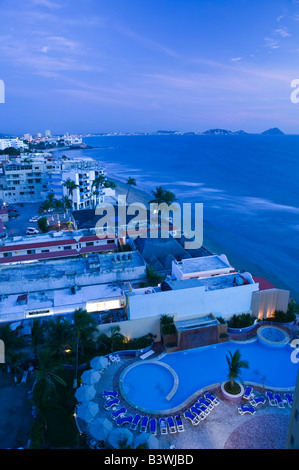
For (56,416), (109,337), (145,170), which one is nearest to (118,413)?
(56,416)

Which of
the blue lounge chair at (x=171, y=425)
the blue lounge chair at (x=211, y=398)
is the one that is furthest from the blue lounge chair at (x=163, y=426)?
the blue lounge chair at (x=211, y=398)

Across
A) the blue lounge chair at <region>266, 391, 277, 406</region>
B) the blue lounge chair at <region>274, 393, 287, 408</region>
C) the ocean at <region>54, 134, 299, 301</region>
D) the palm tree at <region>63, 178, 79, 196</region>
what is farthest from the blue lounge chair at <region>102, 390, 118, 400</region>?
the palm tree at <region>63, 178, 79, 196</region>

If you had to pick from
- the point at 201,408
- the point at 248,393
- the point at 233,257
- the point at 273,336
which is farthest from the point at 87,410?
the point at 233,257

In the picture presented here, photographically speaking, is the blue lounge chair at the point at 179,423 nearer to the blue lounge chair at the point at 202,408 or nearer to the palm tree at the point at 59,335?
the blue lounge chair at the point at 202,408

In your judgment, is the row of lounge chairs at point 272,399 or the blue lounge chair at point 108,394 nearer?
the row of lounge chairs at point 272,399

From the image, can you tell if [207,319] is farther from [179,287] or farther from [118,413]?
[118,413]

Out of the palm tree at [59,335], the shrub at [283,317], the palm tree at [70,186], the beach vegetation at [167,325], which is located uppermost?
the palm tree at [70,186]

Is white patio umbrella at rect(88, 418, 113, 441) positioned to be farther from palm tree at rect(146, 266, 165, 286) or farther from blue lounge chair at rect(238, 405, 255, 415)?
palm tree at rect(146, 266, 165, 286)
